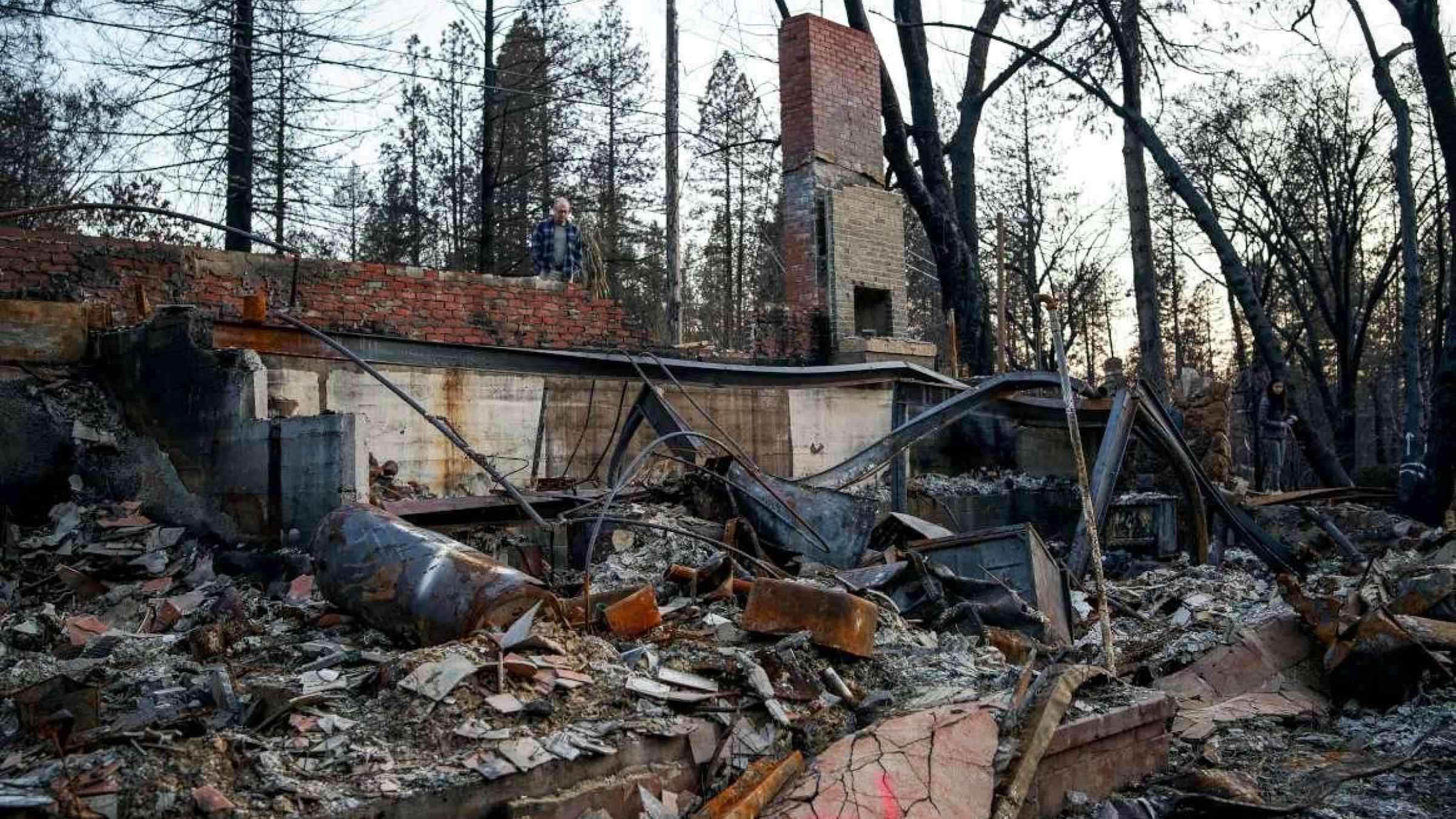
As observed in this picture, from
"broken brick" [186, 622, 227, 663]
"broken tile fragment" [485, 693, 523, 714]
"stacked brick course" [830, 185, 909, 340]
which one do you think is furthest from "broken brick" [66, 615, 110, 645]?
"stacked brick course" [830, 185, 909, 340]

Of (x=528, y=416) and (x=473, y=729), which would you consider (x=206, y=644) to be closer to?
(x=473, y=729)

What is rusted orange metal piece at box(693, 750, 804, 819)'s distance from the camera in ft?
11.8

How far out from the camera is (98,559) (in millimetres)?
7023

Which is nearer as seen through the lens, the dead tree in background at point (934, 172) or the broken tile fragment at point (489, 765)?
the broken tile fragment at point (489, 765)

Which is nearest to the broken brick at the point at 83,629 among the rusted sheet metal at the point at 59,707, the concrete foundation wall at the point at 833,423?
the rusted sheet metal at the point at 59,707

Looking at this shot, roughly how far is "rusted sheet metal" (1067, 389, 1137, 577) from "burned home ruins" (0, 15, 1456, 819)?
4cm

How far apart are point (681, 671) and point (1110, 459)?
5.13m

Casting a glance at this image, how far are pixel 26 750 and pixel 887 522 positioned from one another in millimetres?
5330

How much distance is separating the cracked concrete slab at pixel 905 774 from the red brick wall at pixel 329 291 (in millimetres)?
6149

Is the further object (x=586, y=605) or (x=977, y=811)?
(x=586, y=605)

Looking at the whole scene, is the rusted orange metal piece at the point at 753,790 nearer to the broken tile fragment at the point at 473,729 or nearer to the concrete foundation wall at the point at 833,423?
the broken tile fragment at the point at 473,729

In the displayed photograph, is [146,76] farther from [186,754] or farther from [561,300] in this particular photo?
[186,754]

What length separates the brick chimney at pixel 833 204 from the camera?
42.6 feet

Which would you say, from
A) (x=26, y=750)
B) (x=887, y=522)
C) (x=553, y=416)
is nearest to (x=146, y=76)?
(x=553, y=416)
